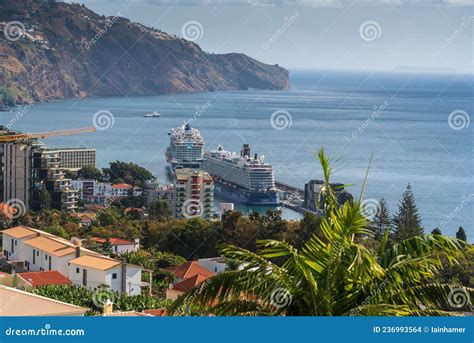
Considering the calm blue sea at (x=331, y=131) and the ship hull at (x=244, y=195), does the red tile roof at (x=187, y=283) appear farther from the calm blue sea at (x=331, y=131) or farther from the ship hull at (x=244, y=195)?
the ship hull at (x=244, y=195)

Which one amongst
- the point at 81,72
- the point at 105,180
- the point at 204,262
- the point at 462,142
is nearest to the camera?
the point at 204,262

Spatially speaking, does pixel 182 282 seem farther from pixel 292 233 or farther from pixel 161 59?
pixel 161 59

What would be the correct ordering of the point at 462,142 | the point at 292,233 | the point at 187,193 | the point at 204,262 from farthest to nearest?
the point at 462,142 → the point at 187,193 → the point at 292,233 → the point at 204,262

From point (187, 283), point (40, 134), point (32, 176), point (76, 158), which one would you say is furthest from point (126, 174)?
point (187, 283)

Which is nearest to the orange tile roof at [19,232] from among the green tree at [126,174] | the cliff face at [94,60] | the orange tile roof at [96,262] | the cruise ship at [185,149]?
the orange tile roof at [96,262]

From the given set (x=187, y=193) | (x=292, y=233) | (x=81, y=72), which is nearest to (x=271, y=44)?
(x=81, y=72)
